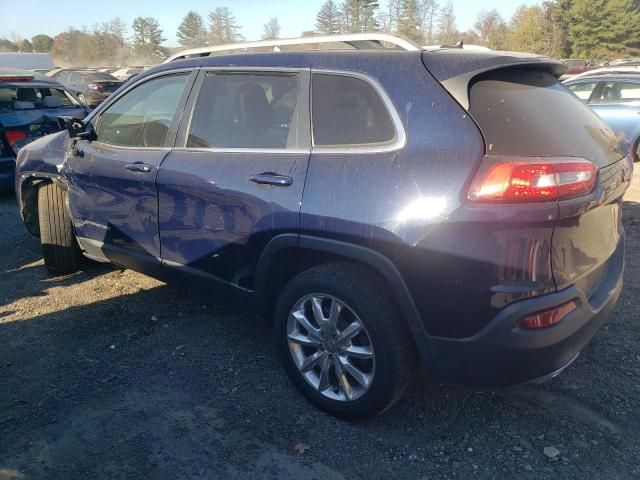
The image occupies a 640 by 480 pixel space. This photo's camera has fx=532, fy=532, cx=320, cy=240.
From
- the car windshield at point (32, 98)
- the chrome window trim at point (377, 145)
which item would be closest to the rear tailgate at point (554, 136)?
the chrome window trim at point (377, 145)

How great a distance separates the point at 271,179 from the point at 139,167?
1.24 metres

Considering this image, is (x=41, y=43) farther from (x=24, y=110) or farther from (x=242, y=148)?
(x=242, y=148)

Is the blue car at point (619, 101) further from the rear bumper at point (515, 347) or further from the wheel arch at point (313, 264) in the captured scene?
the wheel arch at point (313, 264)

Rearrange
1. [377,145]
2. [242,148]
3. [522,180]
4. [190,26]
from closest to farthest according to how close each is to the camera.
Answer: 1. [522,180]
2. [377,145]
3. [242,148]
4. [190,26]

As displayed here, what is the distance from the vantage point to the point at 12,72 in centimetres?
833

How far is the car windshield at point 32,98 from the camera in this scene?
7477mm

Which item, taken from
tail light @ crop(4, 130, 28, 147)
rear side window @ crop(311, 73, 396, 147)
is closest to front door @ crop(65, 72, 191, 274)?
rear side window @ crop(311, 73, 396, 147)

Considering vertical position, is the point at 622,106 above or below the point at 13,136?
above

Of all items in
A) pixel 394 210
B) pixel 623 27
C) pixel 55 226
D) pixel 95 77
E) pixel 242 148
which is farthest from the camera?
pixel 623 27

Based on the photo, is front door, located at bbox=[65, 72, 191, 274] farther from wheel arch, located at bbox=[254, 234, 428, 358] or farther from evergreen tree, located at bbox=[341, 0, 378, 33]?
evergreen tree, located at bbox=[341, 0, 378, 33]

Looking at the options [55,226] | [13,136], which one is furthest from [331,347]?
[13,136]

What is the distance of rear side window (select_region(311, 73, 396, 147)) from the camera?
2508mm

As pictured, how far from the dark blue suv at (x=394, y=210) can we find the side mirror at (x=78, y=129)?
3.21ft

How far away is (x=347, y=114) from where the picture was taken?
2652 mm
